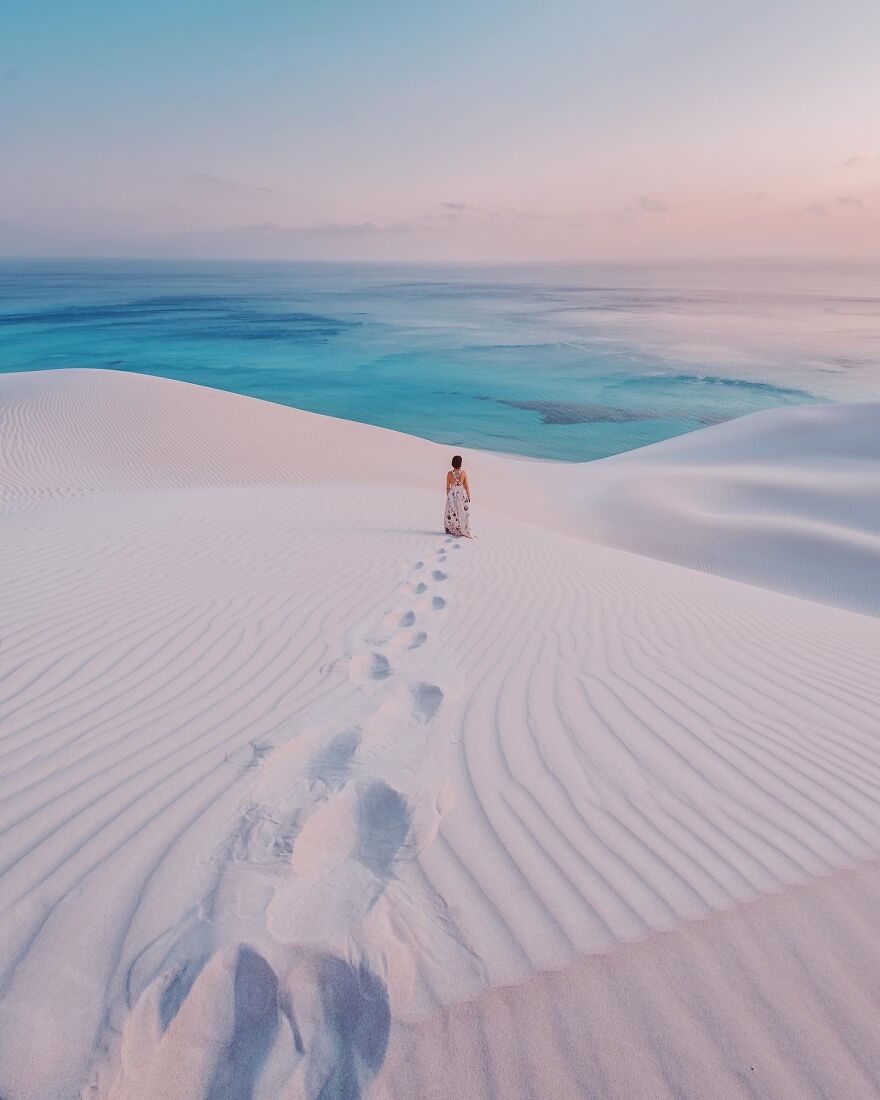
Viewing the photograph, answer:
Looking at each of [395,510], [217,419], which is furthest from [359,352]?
[395,510]

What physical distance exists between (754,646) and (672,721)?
173 cm

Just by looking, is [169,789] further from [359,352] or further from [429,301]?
[429,301]

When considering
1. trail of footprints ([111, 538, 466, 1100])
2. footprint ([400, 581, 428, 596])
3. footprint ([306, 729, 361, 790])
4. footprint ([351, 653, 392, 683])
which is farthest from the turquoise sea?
trail of footprints ([111, 538, 466, 1100])

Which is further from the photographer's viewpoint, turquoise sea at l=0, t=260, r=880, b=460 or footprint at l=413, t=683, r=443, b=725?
turquoise sea at l=0, t=260, r=880, b=460

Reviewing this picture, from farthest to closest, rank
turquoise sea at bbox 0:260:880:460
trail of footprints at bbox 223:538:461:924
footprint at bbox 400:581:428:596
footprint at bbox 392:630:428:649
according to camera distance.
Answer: turquoise sea at bbox 0:260:880:460 → footprint at bbox 400:581:428:596 → footprint at bbox 392:630:428:649 → trail of footprints at bbox 223:538:461:924

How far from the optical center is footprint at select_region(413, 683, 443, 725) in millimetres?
3508

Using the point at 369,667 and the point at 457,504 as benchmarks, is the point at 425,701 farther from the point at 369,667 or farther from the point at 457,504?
the point at 457,504

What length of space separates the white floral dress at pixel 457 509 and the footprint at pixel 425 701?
14.8 feet

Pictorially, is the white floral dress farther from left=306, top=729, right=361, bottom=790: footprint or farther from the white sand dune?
left=306, top=729, right=361, bottom=790: footprint

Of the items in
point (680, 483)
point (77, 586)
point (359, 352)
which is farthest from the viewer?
point (359, 352)

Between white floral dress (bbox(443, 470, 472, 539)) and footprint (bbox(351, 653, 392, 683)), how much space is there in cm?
410

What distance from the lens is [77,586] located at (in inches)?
210

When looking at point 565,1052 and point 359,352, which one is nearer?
point 565,1052

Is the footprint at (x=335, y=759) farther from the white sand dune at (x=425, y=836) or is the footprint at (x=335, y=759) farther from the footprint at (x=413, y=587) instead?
the footprint at (x=413, y=587)
